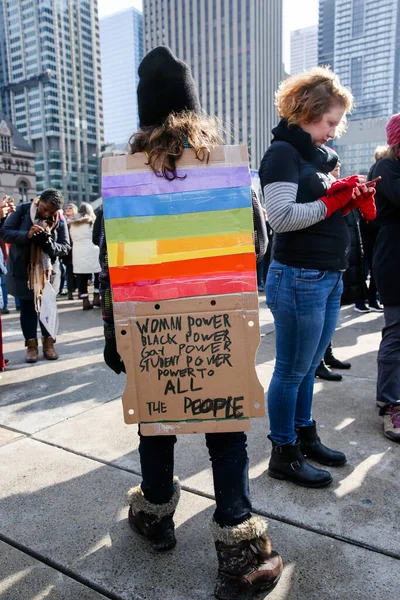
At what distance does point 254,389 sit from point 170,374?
29 centimetres

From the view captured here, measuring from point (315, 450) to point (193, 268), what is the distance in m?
1.53

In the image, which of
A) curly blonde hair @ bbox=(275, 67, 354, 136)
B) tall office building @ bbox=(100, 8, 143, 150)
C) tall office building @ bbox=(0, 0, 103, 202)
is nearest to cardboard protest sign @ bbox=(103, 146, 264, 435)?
curly blonde hair @ bbox=(275, 67, 354, 136)

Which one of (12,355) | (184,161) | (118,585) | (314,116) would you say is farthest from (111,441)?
(12,355)

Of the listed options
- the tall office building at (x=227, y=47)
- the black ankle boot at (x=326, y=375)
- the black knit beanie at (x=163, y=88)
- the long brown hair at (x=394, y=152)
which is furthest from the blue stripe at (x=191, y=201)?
the tall office building at (x=227, y=47)

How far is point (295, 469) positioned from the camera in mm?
2395

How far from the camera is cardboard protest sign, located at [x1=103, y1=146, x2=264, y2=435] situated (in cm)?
157

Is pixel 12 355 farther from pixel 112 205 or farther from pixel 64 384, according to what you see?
pixel 112 205

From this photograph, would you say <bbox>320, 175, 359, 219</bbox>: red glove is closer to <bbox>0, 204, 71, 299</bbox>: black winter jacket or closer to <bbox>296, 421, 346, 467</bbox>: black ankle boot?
<bbox>296, 421, 346, 467</bbox>: black ankle boot

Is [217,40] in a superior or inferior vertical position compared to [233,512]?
superior

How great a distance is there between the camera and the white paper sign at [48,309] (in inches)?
193

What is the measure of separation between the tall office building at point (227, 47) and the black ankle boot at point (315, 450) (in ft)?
370

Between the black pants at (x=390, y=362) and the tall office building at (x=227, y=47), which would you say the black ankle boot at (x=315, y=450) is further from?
the tall office building at (x=227, y=47)

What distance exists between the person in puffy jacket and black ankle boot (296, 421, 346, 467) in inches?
240

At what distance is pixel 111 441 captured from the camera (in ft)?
9.72
